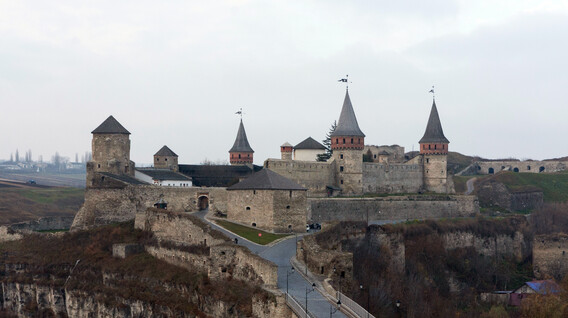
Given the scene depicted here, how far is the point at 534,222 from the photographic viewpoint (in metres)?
77.8

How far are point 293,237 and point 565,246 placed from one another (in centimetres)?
2811

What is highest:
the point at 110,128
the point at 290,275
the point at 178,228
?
the point at 110,128

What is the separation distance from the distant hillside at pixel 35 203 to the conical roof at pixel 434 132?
144ft

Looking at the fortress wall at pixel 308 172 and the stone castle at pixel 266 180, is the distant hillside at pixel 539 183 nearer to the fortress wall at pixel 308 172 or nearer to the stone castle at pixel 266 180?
the stone castle at pixel 266 180

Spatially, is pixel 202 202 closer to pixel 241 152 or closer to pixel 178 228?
pixel 178 228

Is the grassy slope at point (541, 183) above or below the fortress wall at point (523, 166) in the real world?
below

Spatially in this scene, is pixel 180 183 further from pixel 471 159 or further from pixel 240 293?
pixel 471 159

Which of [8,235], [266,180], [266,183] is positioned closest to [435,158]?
[266,180]

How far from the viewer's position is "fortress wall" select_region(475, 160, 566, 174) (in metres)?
113

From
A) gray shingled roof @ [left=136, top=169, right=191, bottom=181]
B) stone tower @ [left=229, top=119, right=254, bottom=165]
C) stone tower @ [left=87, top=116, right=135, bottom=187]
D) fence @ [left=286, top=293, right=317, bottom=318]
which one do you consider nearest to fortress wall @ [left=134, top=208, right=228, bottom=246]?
stone tower @ [left=87, top=116, right=135, bottom=187]

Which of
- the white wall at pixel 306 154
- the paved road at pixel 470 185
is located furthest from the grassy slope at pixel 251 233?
the paved road at pixel 470 185

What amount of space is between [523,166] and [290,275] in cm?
8157

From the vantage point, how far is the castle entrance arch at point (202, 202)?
61.6 m

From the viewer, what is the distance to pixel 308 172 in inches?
2822
